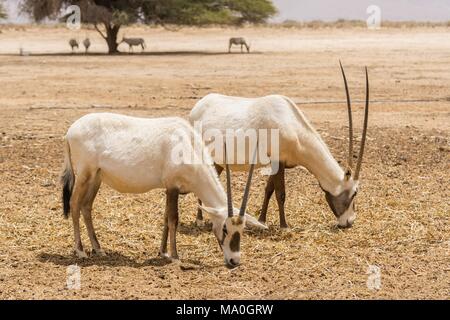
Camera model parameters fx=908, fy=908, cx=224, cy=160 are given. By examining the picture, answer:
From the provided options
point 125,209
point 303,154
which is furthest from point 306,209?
point 125,209

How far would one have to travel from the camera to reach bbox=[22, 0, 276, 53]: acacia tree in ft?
123

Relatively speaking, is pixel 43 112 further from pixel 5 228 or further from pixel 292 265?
pixel 292 265

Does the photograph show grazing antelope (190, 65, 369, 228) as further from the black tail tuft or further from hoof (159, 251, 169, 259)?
the black tail tuft

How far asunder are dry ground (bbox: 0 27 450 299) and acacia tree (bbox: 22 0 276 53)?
14.2 metres

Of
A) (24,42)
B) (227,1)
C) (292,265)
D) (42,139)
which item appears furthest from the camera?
(24,42)

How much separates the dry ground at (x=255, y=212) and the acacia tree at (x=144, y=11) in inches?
559

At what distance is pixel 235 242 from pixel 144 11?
34.7m

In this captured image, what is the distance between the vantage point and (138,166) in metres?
7.53

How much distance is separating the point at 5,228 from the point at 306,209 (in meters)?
3.12

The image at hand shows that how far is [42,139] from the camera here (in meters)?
14.0

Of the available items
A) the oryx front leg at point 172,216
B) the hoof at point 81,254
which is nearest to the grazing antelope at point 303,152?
the oryx front leg at point 172,216

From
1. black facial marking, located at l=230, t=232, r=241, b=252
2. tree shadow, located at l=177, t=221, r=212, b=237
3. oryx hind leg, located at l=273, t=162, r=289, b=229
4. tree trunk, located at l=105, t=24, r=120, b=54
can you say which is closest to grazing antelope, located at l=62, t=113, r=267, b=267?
black facial marking, located at l=230, t=232, r=241, b=252

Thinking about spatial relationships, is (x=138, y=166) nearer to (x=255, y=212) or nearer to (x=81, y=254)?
(x=81, y=254)

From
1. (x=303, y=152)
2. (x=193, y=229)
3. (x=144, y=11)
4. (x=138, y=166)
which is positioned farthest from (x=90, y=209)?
(x=144, y=11)
